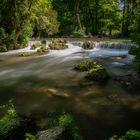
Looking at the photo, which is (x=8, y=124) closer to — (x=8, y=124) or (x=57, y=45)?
(x=8, y=124)

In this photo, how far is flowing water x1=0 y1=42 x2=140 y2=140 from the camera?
1261 cm

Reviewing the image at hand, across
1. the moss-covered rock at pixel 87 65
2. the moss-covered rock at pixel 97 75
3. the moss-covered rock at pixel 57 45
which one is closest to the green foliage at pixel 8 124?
the moss-covered rock at pixel 97 75

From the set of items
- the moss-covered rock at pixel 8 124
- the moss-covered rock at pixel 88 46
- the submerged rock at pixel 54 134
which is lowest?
the moss-covered rock at pixel 88 46

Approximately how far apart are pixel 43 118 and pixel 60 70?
1043 centimetres

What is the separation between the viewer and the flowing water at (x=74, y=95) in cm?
1261

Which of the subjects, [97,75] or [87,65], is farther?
[87,65]

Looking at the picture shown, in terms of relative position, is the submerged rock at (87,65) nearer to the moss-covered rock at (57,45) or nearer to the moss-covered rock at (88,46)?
the moss-covered rock at (57,45)

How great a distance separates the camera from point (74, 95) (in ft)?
53.4

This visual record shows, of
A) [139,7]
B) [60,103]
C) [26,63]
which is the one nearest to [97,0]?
[26,63]

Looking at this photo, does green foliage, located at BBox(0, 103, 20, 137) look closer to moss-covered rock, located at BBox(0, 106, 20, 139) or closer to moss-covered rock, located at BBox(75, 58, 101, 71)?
moss-covered rock, located at BBox(0, 106, 20, 139)

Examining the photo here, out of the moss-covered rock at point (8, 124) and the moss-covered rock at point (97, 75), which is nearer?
the moss-covered rock at point (8, 124)

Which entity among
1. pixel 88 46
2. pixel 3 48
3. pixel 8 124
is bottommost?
pixel 88 46

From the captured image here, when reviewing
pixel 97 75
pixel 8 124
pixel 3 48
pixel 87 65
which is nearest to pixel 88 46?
pixel 3 48

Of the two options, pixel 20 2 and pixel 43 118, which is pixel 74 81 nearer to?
pixel 43 118
